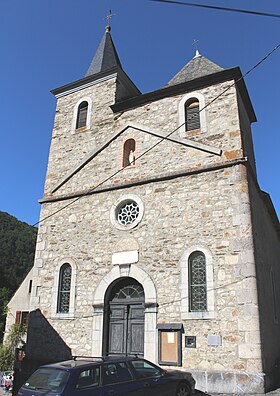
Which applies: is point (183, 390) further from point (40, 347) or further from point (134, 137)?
point (134, 137)

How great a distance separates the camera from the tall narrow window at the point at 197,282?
29.9ft

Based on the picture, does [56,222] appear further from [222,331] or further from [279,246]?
[279,246]

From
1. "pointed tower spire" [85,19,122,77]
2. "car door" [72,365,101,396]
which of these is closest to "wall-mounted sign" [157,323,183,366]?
"car door" [72,365,101,396]

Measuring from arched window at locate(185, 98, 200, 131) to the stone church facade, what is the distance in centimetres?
4

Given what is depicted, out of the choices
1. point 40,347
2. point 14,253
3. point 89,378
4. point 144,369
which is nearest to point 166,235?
point 144,369

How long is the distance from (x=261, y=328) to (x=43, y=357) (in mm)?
6517

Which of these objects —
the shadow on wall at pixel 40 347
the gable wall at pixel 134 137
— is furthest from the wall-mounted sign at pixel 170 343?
the gable wall at pixel 134 137

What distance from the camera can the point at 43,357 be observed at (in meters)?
10.7

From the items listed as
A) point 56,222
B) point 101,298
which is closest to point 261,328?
point 101,298

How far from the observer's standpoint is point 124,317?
10.2 m

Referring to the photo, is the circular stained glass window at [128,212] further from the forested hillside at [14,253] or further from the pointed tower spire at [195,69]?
the forested hillside at [14,253]

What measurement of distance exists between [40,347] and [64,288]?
1.90 meters

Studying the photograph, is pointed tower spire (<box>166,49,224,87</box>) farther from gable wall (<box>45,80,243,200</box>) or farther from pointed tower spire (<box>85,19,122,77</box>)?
pointed tower spire (<box>85,19,122,77</box>)

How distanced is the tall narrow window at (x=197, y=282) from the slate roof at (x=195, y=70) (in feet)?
20.6
